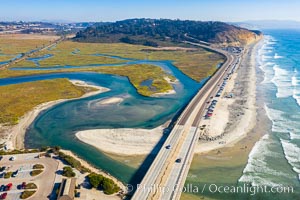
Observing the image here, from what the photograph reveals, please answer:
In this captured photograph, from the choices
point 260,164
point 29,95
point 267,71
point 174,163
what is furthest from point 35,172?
point 267,71

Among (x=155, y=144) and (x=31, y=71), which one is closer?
(x=155, y=144)

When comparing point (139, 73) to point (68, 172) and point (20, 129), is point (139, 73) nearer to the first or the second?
point (20, 129)

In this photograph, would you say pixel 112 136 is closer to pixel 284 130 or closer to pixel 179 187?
pixel 179 187

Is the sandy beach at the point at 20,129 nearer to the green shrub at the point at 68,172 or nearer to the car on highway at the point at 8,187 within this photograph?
the car on highway at the point at 8,187

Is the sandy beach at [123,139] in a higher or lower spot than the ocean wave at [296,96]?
lower

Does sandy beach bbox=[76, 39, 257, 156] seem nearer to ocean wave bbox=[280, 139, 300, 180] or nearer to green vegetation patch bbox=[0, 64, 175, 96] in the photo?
ocean wave bbox=[280, 139, 300, 180]

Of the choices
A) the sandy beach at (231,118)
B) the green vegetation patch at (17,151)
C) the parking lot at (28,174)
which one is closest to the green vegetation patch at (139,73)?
the sandy beach at (231,118)

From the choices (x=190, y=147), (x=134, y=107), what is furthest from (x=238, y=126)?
(x=134, y=107)
